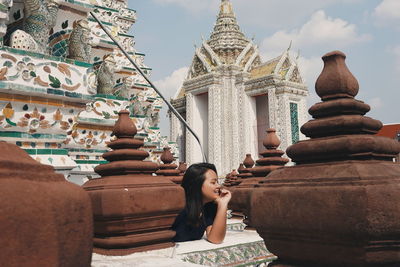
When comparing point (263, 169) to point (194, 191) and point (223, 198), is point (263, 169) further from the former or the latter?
point (194, 191)

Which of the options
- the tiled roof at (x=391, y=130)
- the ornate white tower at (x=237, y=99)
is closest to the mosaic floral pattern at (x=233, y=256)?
the ornate white tower at (x=237, y=99)

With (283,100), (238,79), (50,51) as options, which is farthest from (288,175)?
(238,79)

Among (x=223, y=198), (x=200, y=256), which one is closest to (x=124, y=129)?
(x=223, y=198)

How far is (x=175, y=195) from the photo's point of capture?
9.95ft

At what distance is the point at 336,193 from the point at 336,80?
2.24ft

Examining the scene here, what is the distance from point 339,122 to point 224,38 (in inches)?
831

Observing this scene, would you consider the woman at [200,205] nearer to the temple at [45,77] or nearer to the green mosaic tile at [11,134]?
the temple at [45,77]

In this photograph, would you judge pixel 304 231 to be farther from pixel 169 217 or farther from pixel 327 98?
pixel 169 217

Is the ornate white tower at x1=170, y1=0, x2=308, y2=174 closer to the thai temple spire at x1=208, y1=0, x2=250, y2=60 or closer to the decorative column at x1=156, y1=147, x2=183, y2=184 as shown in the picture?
the thai temple spire at x1=208, y1=0, x2=250, y2=60

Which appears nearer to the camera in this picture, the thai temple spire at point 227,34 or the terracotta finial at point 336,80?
the terracotta finial at point 336,80

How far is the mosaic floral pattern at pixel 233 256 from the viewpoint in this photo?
2771 millimetres

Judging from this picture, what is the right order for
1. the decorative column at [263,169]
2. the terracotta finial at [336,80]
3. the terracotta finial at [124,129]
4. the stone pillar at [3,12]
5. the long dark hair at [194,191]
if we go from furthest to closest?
the decorative column at [263,169], the long dark hair at [194,191], the terracotta finial at [124,129], the stone pillar at [3,12], the terracotta finial at [336,80]

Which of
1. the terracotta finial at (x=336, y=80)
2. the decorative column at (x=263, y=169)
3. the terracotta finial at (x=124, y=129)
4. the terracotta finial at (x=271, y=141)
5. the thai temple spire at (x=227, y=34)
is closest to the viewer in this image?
the terracotta finial at (x=336, y=80)

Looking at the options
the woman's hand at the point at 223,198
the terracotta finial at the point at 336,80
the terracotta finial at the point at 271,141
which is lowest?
the woman's hand at the point at 223,198
